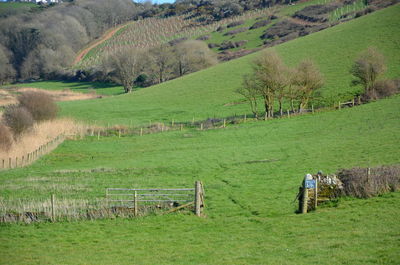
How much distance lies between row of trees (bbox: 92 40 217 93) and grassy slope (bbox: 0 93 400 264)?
58064 mm

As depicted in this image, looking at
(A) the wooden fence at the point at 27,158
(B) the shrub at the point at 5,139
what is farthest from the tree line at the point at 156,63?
(A) the wooden fence at the point at 27,158

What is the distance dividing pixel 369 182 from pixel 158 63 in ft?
312

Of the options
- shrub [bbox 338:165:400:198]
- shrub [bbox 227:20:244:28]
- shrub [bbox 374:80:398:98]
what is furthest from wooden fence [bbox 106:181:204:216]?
shrub [bbox 227:20:244:28]

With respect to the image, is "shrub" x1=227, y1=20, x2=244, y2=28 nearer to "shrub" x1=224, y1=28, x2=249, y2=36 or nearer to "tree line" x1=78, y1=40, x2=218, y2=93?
"shrub" x1=224, y1=28, x2=249, y2=36

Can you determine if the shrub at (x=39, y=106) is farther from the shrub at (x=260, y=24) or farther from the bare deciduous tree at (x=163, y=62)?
the shrub at (x=260, y=24)

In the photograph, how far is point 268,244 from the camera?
55.1 feet

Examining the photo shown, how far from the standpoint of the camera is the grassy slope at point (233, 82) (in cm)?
6519

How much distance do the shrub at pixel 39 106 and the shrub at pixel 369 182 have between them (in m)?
49.9

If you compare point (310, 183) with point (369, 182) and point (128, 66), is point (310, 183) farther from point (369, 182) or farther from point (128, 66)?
point (128, 66)

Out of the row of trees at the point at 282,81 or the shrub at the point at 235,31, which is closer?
the row of trees at the point at 282,81

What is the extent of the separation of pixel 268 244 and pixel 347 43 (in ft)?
227

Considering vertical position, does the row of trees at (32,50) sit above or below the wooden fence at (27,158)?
above

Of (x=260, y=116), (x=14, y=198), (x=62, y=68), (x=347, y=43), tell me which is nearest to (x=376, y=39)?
(x=347, y=43)

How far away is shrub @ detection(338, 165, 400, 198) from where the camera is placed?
20.9 m
